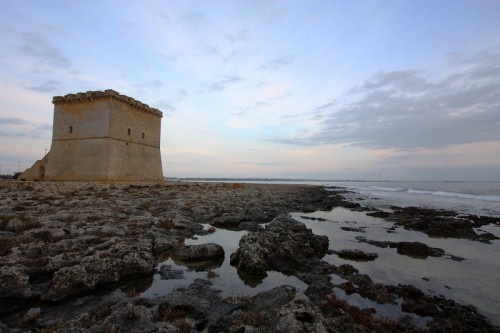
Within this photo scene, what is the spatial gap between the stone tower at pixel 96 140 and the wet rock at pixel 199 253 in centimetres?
2785

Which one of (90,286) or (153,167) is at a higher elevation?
(153,167)

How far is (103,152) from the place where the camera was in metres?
32.5

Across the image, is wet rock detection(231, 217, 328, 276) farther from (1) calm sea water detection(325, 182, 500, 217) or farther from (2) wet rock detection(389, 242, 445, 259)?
(1) calm sea water detection(325, 182, 500, 217)

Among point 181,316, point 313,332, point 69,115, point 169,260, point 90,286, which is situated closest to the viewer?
point 313,332

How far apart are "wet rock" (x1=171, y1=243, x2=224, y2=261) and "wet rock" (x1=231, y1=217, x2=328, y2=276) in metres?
0.53

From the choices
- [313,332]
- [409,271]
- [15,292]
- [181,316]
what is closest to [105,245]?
[15,292]

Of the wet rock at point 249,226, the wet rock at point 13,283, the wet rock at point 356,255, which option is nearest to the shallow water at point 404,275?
the wet rock at point 356,255

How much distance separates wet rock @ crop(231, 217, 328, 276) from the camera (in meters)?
7.04

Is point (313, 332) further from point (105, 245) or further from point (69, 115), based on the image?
point (69, 115)

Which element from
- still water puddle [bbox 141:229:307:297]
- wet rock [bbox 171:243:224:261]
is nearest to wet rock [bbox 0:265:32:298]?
still water puddle [bbox 141:229:307:297]

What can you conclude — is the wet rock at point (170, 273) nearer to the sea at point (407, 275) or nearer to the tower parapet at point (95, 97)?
the sea at point (407, 275)

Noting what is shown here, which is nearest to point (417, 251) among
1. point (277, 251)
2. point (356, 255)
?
point (356, 255)

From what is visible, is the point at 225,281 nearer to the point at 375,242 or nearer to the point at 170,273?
the point at 170,273

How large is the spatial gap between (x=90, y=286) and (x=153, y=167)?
118 ft
